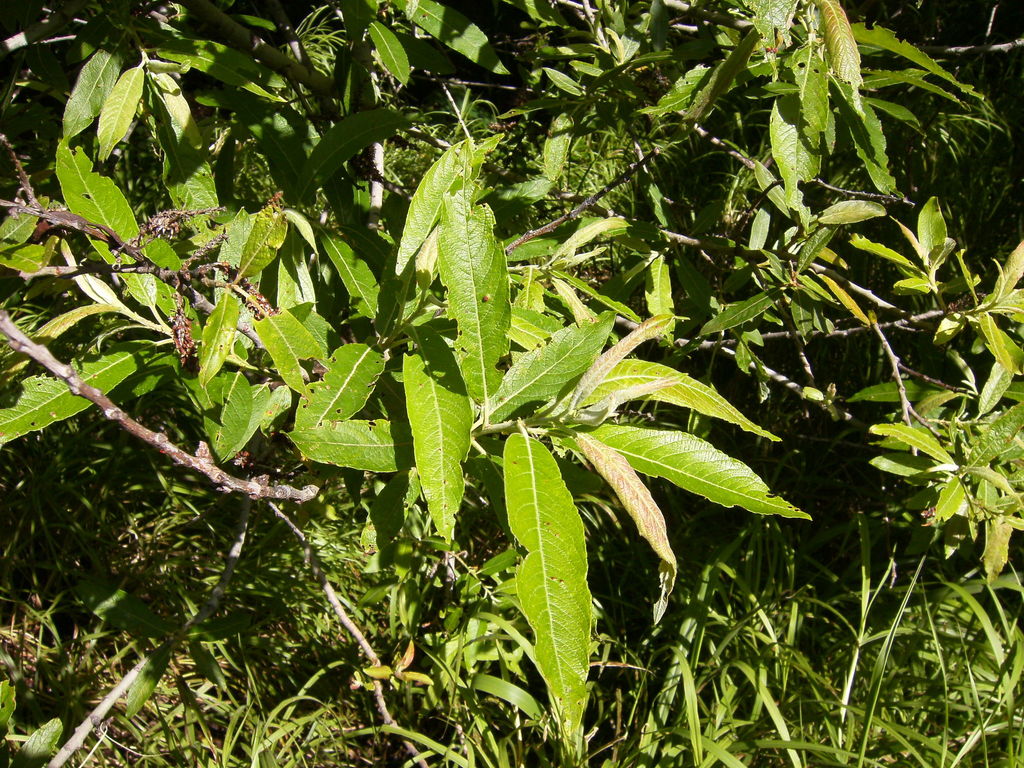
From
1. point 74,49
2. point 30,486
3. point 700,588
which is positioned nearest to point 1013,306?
point 700,588

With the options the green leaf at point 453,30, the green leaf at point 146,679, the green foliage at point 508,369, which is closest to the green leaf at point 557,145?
the green foliage at point 508,369

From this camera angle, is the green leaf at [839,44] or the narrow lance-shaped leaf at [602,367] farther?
the green leaf at [839,44]

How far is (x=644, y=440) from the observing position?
0.91 metres

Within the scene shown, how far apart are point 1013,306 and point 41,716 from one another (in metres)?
2.50

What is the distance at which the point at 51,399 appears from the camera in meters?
1.02

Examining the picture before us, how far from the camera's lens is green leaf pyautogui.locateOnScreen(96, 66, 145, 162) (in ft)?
3.61

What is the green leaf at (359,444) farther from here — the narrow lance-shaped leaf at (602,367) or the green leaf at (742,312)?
the green leaf at (742,312)

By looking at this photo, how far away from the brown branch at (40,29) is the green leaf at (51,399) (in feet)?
1.75

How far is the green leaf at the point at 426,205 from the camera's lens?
1.05m

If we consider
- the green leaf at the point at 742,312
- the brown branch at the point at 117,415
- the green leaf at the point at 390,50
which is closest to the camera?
the brown branch at the point at 117,415

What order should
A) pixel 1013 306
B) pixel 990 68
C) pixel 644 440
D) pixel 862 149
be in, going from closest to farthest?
pixel 644 440
pixel 862 149
pixel 1013 306
pixel 990 68

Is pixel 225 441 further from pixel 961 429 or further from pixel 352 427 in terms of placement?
pixel 961 429

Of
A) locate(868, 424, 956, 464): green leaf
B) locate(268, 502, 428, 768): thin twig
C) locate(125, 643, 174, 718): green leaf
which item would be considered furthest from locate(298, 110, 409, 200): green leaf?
locate(868, 424, 956, 464): green leaf

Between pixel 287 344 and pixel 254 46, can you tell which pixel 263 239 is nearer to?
pixel 287 344
